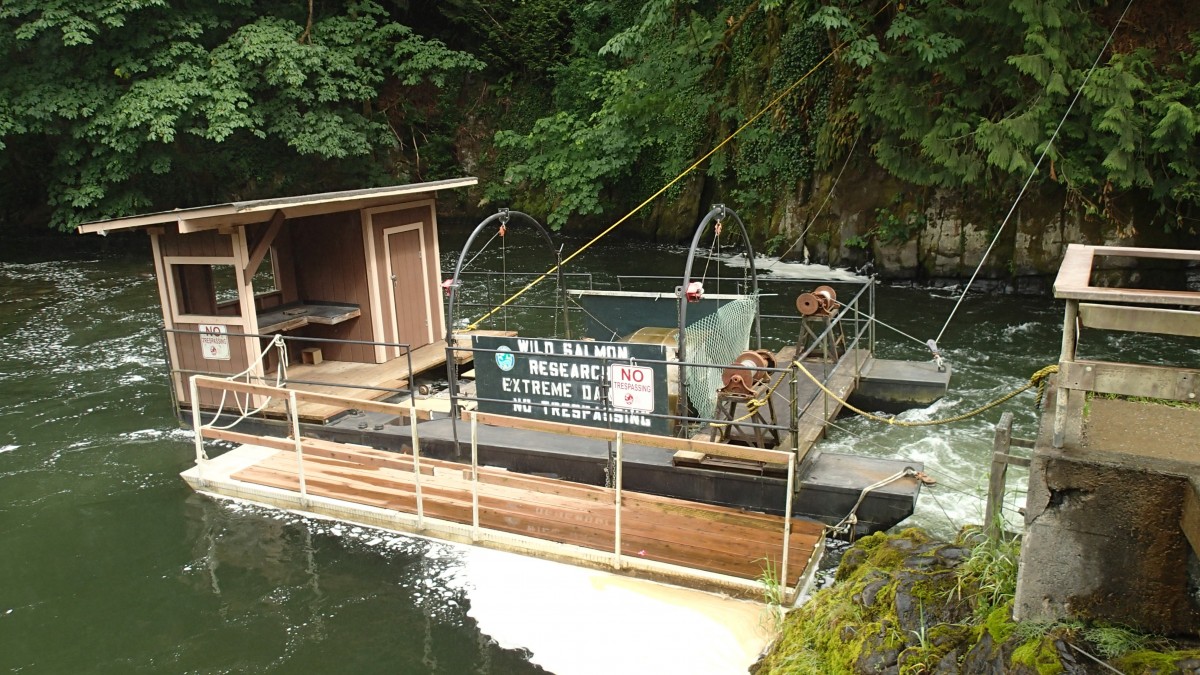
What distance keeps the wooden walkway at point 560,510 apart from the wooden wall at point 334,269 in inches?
109

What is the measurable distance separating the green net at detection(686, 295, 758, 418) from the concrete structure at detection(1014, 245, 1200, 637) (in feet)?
16.4

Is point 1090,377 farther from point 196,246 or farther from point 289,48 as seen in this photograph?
point 289,48

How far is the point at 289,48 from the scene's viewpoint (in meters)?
25.6

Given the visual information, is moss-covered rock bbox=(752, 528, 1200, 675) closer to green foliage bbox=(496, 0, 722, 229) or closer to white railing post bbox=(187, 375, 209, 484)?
white railing post bbox=(187, 375, 209, 484)

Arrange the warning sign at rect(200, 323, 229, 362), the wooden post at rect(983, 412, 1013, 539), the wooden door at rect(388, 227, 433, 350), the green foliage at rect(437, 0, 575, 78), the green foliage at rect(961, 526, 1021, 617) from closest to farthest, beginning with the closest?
the green foliage at rect(961, 526, 1021, 617) < the wooden post at rect(983, 412, 1013, 539) < the warning sign at rect(200, 323, 229, 362) < the wooden door at rect(388, 227, 433, 350) < the green foliage at rect(437, 0, 575, 78)

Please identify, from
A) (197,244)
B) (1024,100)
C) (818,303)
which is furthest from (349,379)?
(1024,100)

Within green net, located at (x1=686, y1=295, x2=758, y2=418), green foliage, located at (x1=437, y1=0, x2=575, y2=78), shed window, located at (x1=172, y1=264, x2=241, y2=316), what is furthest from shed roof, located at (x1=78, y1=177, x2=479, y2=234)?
green foliage, located at (x1=437, y1=0, x2=575, y2=78)

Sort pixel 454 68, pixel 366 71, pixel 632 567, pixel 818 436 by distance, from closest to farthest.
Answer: pixel 632 567 < pixel 818 436 < pixel 366 71 < pixel 454 68

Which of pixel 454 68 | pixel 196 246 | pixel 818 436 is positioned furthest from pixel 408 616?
pixel 454 68

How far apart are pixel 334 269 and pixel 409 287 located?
1.18m

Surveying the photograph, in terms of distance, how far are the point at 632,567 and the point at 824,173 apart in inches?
632

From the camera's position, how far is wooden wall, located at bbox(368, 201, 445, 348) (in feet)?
43.6

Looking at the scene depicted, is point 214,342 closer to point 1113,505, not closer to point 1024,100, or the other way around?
point 1113,505

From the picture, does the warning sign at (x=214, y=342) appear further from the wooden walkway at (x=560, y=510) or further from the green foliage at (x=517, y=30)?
the green foliage at (x=517, y=30)
